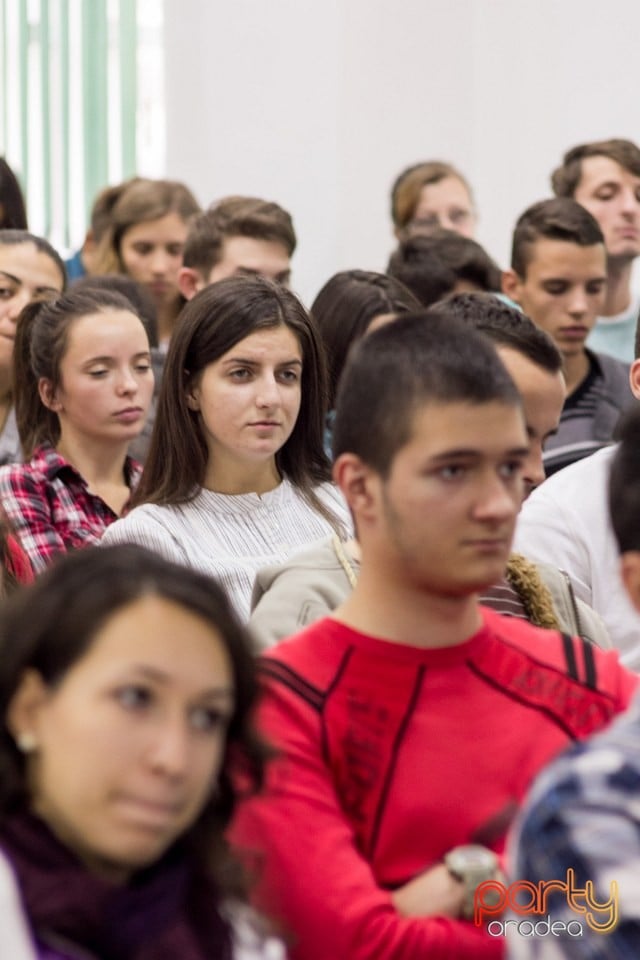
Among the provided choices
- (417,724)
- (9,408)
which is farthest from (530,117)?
(417,724)

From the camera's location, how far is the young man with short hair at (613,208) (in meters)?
4.22

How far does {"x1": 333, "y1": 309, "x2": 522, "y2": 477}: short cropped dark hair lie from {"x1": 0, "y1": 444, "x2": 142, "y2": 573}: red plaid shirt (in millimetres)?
1271

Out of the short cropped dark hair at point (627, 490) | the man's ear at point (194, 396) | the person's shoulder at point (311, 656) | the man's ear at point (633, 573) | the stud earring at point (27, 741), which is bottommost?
the man's ear at point (194, 396)

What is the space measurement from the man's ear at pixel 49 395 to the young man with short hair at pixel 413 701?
1.63 metres

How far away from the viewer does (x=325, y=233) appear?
15.6 feet

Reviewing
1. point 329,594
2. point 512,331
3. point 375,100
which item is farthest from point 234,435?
point 375,100

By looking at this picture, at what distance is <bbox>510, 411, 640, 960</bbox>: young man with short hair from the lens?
1184 millimetres

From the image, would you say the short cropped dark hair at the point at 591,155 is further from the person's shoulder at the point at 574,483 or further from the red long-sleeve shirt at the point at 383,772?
the red long-sleeve shirt at the point at 383,772

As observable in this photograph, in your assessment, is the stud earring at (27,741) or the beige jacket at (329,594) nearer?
the stud earring at (27,741)

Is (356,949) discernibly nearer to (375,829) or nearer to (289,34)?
(375,829)

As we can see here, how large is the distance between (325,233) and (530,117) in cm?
106

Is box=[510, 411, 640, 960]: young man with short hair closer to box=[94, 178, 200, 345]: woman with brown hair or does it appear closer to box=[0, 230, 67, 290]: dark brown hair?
box=[0, 230, 67, 290]: dark brown hair

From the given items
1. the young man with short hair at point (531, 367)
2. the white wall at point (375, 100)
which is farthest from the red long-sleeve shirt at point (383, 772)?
the white wall at point (375, 100)

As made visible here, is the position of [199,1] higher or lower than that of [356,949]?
higher
